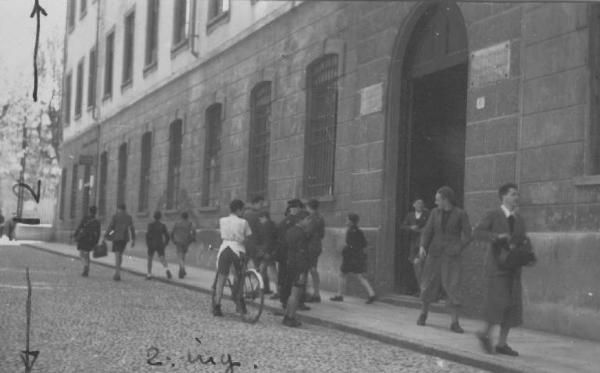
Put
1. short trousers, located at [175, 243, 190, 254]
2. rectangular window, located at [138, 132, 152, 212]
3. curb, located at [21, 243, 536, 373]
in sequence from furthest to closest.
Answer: short trousers, located at [175, 243, 190, 254] < rectangular window, located at [138, 132, 152, 212] < curb, located at [21, 243, 536, 373]

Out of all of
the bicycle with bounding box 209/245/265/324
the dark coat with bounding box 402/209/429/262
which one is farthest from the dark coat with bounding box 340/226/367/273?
the bicycle with bounding box 209/245/265/324

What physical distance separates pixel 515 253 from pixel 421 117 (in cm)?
615

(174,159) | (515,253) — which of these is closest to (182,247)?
(174,159)

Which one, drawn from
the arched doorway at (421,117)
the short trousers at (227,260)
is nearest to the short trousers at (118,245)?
the arched doorway at (421,117)

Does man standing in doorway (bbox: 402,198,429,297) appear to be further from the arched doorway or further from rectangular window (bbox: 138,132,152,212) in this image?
rectangular window (bbox: 138,132,152,212)

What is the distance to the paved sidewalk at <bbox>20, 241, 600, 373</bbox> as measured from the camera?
7793mm

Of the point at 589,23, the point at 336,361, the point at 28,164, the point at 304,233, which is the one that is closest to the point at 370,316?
the point at 304,233

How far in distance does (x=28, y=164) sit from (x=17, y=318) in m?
6.40

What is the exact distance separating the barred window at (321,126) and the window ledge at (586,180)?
5.52 metres

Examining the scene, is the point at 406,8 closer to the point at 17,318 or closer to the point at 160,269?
the point at 17,318

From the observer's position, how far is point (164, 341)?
8422 mm

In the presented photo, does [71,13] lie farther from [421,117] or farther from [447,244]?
[421,117]

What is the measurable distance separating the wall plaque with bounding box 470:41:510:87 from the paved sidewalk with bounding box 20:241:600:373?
3.30 metres

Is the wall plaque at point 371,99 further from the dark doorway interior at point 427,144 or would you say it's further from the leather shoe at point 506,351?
the leather shoe at point 506,351
